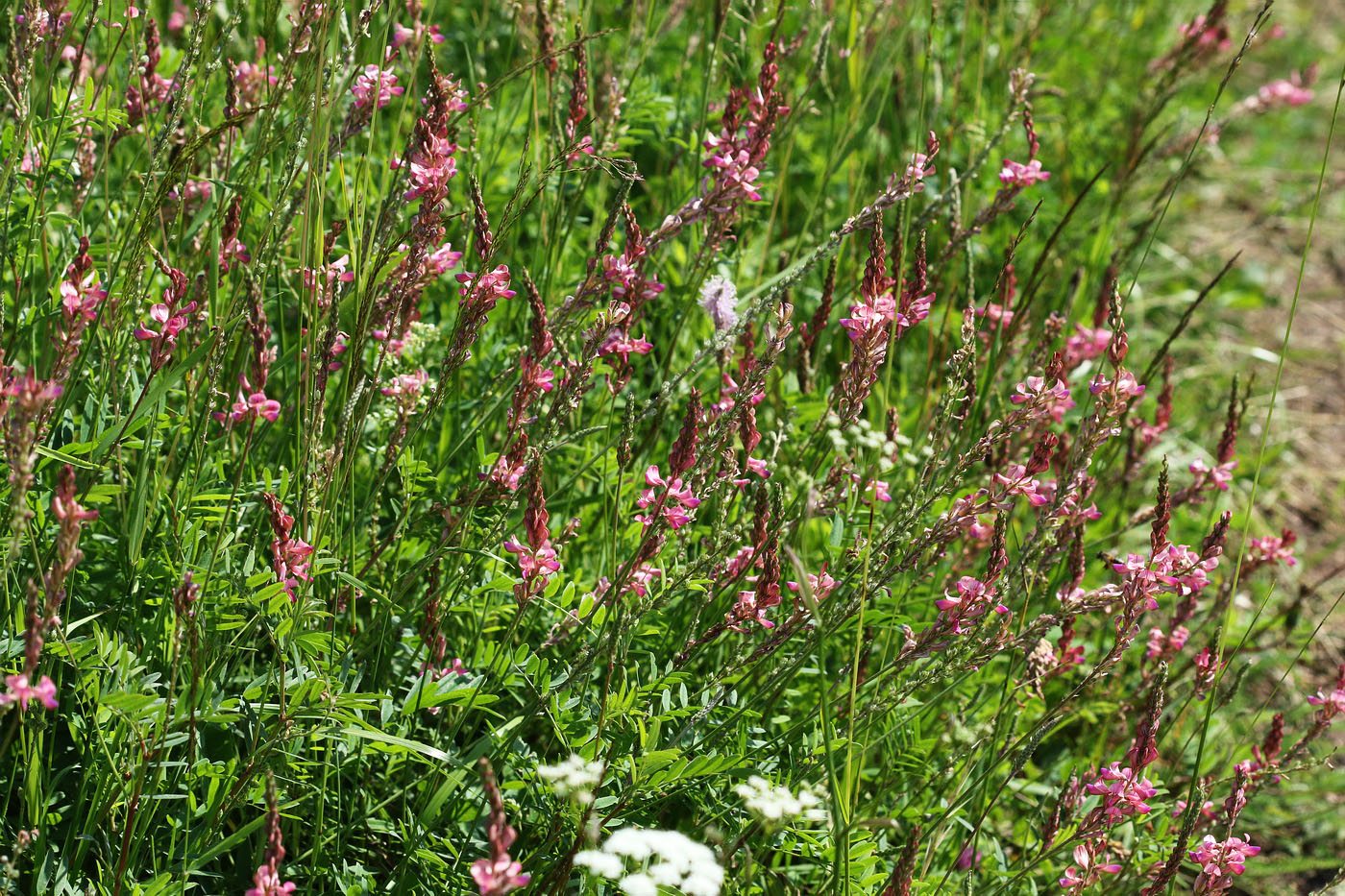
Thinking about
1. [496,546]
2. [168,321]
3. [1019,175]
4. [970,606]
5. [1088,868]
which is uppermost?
[1019,175]

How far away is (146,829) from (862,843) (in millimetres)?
1048

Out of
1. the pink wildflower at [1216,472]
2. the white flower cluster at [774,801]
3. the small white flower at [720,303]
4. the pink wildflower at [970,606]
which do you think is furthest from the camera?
the pink wildflower at [1216,472]

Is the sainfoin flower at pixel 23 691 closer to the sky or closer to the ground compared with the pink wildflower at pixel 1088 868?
closer to the sky

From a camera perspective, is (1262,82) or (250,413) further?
(1262,82)

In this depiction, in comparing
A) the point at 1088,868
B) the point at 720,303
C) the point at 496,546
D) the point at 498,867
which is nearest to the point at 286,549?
the point at 496,546

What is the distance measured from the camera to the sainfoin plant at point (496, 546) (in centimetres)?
163

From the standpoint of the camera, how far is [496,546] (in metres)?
2.08

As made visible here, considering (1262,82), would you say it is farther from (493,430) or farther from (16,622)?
(16,622)

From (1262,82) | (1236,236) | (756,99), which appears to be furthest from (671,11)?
(1262,82)

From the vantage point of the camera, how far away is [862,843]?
5.92 ft

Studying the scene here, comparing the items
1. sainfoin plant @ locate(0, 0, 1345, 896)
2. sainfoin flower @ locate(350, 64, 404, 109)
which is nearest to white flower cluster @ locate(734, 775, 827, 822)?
sainfoin plant @ locate(0, 0, 1345, 896)

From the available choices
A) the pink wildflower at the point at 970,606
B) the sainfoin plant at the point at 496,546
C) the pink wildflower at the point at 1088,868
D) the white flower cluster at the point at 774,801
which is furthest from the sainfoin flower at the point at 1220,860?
the white flower cluster at the point at 774,801

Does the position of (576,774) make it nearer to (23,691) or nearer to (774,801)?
(774,801)

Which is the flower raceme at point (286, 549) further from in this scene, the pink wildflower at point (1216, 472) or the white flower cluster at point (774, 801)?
the pink wildflower at point (1216, 472)
